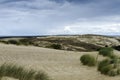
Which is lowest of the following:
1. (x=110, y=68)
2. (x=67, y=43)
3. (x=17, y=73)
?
(x=67, y=43)

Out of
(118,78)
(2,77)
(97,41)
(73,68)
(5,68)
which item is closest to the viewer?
(2,77)

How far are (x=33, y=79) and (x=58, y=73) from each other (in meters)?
6.78

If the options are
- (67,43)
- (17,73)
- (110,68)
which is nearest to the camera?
(17,73)

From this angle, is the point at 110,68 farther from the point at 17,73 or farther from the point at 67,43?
the point at 67,43

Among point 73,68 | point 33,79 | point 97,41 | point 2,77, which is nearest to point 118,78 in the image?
point 73,68

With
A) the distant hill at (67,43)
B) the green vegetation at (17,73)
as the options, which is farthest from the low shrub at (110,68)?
the distant hill at (67,43)

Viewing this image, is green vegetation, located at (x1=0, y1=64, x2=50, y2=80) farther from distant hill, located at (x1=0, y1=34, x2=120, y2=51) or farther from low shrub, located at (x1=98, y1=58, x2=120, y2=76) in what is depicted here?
distant hill, located at (x1=0, y1=34, x2=120, y2=51)

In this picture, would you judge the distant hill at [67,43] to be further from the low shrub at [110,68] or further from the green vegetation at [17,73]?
the green vegetation at [17,73]

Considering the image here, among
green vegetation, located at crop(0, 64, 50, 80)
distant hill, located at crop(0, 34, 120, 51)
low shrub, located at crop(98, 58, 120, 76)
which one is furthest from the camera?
distant hill, located at crop(0, 34, 120, 51)

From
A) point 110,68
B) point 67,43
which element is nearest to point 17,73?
point 110,68

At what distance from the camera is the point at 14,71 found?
35.5 ft

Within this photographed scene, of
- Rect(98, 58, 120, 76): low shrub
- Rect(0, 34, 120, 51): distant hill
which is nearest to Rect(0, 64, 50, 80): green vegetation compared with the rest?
Rect(98, 58, 120, 76): low shrub

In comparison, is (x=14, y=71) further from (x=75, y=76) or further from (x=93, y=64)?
(x=93, y=64)

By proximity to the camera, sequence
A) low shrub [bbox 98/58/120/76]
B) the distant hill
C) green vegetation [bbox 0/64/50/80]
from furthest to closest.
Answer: the distant hill → low shrub [bbox 98/58/120/76] → green vegetation [bbox 0/64/50/80]
